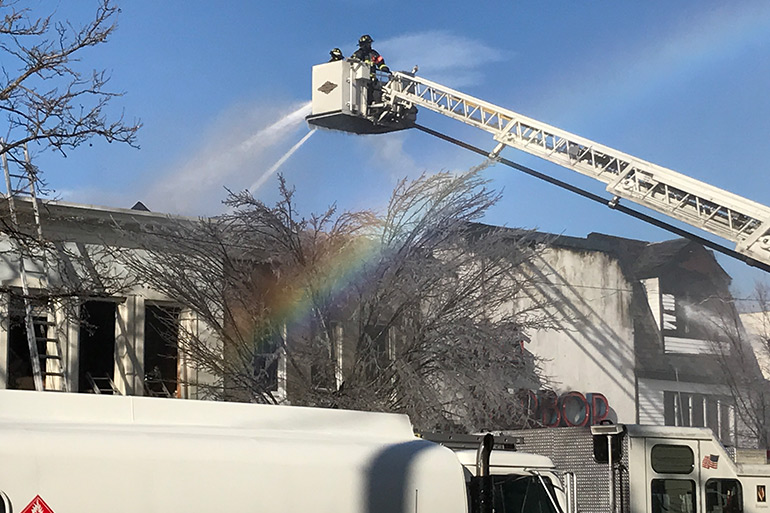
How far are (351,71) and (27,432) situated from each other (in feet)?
74.1

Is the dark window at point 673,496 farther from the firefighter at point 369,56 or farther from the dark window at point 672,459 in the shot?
the firefighter at point 369,56

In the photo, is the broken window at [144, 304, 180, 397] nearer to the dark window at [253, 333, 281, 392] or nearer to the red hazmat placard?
the dark window at [253, 333, 281, 392]

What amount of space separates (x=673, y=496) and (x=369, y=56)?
19580 mm

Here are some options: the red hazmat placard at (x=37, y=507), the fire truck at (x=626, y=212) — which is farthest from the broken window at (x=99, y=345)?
the red hazmat placard at (x=37, y=507)

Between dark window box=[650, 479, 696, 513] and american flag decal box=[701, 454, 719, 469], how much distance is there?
0.72 ft

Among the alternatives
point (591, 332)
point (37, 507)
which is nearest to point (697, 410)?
point (591, 332)

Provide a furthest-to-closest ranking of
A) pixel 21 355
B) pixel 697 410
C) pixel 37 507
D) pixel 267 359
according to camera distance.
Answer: pixel 697 410 → pixel 21 355 → pixel 267 359 → pixel 37 507

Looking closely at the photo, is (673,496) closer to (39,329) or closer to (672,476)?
(672,476)

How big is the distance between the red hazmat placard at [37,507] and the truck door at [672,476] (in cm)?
633

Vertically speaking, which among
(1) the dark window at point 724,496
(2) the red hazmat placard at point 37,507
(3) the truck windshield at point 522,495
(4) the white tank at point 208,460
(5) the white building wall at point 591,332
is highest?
(5) the white building wall at point 591,332

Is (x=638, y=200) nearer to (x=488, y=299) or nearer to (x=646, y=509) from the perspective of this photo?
(x=488, y=299)

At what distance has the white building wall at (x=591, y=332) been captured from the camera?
94.7ft

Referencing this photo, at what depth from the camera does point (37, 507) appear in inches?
195

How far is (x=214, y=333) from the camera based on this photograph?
1755 centimetres
